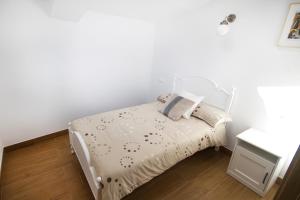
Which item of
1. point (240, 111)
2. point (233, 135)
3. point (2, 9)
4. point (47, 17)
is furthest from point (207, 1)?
point (2, 9)

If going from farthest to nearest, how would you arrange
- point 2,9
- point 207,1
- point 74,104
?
point 74,104
point 207,1
point 2,9

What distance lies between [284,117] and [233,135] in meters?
0.71

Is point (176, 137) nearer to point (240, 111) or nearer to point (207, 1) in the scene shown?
point (240, 111)

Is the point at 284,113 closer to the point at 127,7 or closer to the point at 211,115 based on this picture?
the point at 211,115

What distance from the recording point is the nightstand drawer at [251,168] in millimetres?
1777

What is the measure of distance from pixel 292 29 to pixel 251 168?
5.31 feet

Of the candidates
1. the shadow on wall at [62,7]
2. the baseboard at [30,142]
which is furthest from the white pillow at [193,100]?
the baseboard at [30,142]

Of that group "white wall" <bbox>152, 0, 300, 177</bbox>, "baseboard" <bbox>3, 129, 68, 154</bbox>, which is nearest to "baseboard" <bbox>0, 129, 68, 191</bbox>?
"baseboard" <bbox>3, 129, 68, 154</bbox>

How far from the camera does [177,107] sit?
7.87 feet

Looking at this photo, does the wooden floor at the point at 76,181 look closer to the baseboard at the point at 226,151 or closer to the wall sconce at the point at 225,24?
the baseboard at the point at 226,151

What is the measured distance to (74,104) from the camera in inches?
109

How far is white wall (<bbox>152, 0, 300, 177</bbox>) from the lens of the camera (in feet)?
6.12

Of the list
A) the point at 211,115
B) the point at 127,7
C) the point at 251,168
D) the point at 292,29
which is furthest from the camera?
the point at 127,7

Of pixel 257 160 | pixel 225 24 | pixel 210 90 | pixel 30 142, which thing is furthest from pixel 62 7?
pixel 257 160
